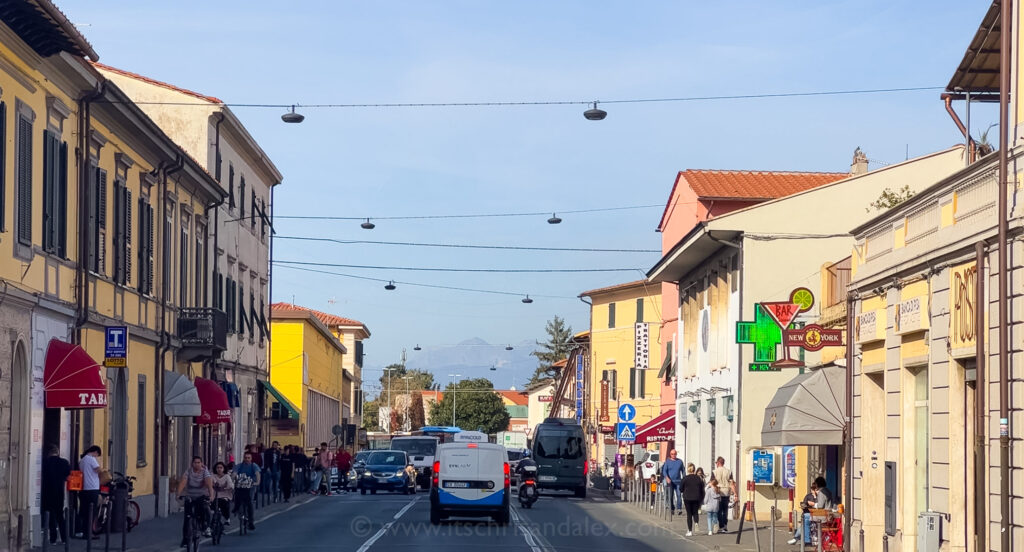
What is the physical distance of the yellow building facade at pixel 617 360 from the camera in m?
73.0

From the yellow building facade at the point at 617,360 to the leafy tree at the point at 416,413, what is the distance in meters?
52.0

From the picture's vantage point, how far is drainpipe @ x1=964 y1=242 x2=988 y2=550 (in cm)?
1731

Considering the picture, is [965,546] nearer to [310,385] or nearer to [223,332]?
[223,332]

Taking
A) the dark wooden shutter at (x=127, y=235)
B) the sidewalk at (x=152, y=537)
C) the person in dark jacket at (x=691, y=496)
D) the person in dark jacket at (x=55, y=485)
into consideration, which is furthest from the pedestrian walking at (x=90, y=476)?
the person in dark jacket at (x=691, y=496)

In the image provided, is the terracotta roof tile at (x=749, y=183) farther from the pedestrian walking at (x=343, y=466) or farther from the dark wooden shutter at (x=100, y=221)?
the dark wooden shutter at (x=100, y=221)

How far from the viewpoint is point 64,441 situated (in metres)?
26.7

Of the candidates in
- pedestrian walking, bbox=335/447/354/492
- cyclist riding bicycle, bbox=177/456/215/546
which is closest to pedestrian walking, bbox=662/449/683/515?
cyclist riding bicycle, bbox=177/456/215/546

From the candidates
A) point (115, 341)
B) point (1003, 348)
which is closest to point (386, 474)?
point (115, 341)

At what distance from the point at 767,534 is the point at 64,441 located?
46.3ft

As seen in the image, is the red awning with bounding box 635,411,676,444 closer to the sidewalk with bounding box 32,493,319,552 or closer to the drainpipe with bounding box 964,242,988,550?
the sidewalk with bounding box 32,493,319,552

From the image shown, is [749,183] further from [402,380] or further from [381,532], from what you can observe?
[402,380]

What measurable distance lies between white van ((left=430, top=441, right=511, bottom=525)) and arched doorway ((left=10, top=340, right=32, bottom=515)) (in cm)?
971

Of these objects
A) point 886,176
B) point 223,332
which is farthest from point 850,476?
point 223,332

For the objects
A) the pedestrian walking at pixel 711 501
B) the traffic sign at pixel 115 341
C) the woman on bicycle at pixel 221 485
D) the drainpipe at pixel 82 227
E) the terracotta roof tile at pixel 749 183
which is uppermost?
the terracotta roof tile at pixel 749 183
